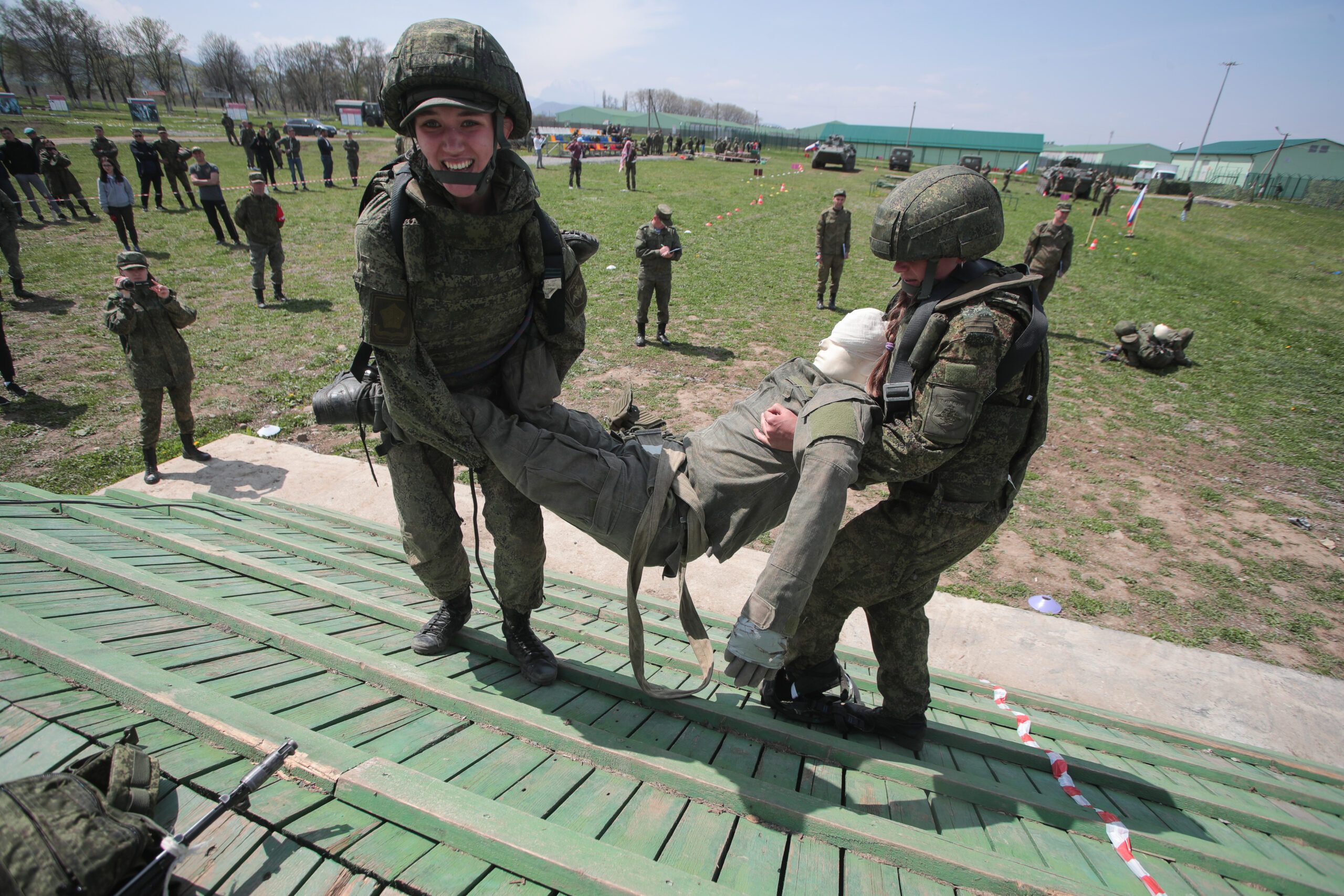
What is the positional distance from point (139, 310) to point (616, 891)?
6.91 m

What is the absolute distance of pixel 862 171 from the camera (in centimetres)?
4525

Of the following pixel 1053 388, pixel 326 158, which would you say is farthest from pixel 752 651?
pixel 326 158

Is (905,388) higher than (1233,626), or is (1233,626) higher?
(905,388)

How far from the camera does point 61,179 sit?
1586 cm

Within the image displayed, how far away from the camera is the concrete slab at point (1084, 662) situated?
4.05 meters

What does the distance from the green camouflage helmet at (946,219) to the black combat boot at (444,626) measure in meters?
2.54

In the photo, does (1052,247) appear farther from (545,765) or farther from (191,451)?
(191,451)

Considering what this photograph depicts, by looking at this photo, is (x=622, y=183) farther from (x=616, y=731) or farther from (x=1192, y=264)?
(x=616, y=731)

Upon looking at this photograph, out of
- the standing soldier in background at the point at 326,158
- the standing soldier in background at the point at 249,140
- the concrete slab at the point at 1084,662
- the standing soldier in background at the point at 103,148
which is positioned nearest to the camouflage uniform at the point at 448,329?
the concrete slab at the point at 1084,662

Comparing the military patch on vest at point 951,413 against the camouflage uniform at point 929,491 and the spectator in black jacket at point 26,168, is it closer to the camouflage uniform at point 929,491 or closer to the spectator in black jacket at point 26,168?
the camouflage uniform at point 929,491

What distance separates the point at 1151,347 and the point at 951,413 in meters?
11.2

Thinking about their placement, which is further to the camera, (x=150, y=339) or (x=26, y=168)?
(x=26, y=168)

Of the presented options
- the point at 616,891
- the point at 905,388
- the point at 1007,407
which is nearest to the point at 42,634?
the point at 616,891

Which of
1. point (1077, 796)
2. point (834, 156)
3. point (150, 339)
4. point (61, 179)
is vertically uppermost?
point (834, 156)
